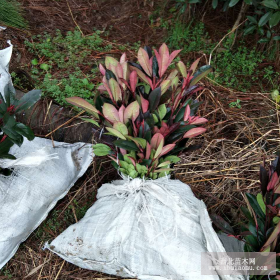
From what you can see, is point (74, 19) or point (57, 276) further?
point (74, 19)

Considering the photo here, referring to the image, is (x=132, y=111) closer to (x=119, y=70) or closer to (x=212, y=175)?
(x=119, y=70)

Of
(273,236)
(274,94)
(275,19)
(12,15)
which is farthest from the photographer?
(12,15)

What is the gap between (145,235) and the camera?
1.04 m

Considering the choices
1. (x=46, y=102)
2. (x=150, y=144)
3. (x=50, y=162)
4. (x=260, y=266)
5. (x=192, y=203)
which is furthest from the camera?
(x=46, y=102)

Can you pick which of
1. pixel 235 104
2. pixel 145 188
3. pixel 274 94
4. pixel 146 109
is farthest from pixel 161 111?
pixel 274 94

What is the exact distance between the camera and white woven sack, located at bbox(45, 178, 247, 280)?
39.4 inches

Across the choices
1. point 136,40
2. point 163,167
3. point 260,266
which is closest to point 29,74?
point 136,40

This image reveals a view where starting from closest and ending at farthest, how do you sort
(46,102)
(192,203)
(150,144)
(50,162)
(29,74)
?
(150,144), (192,203), (50,162), (46,102), (29,74)

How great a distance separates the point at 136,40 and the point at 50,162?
1.22 metres

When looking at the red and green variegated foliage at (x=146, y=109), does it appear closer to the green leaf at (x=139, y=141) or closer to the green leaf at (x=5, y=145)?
the green leaf at (x=139, y=141)

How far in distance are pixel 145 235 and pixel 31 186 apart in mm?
526

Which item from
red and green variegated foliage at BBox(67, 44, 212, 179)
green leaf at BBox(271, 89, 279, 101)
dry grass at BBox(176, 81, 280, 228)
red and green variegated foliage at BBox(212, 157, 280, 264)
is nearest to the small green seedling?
dry grass at BBox(176, 81, 280, 228)

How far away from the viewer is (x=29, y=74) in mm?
1789

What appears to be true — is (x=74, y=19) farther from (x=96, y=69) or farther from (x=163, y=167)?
(x=163, y=167)
